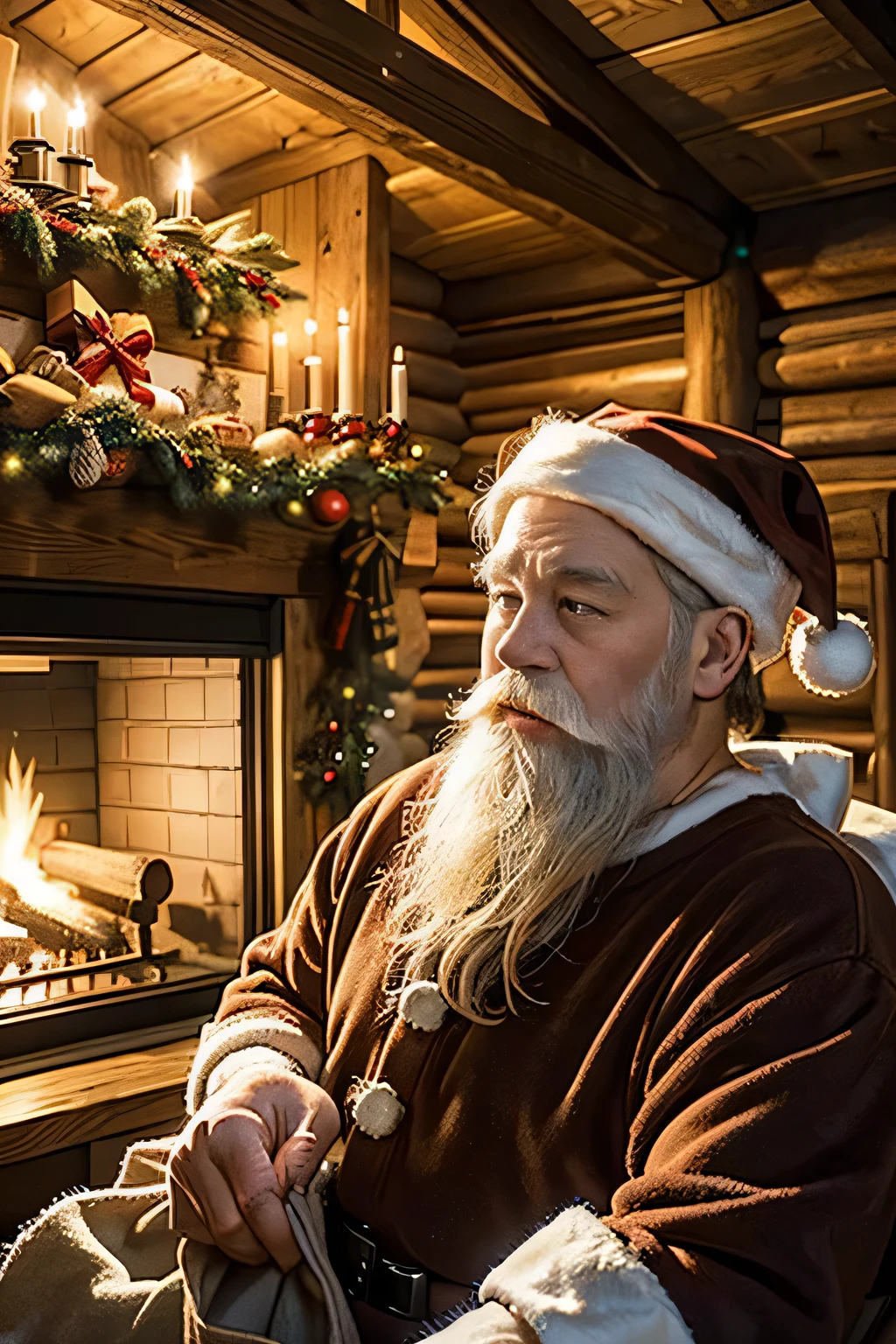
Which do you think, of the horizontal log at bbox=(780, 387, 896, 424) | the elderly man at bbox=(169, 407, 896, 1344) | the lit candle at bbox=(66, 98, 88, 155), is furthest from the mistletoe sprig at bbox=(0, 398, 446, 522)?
the elderly man at bbox=(169, 407, 896, 1344)

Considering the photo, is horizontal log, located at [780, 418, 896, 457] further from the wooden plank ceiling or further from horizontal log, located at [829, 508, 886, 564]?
the wooden plank ceiling

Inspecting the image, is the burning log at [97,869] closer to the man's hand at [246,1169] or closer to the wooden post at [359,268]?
the wooden post at [359,268]

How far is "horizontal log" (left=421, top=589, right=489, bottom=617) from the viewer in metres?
4.61

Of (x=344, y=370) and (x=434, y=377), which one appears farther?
(x=434, y=377)

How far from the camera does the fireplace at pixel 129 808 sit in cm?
315

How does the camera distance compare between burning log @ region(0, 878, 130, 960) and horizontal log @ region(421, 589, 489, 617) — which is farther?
horizontal log @ region(421, 589, 489, 617)

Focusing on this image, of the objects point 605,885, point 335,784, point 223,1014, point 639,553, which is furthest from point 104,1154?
point 639,553

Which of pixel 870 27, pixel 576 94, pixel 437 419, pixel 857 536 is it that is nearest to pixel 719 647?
pixel 870 27

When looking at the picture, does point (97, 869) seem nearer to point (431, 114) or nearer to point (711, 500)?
point (431, 114)

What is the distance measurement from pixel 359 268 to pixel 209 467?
3.71 feet

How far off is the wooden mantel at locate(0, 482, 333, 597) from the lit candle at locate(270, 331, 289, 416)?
468 millimetres

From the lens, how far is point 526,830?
1434 mm

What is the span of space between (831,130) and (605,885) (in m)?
3.05

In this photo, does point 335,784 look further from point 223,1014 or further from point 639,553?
point 639,553
